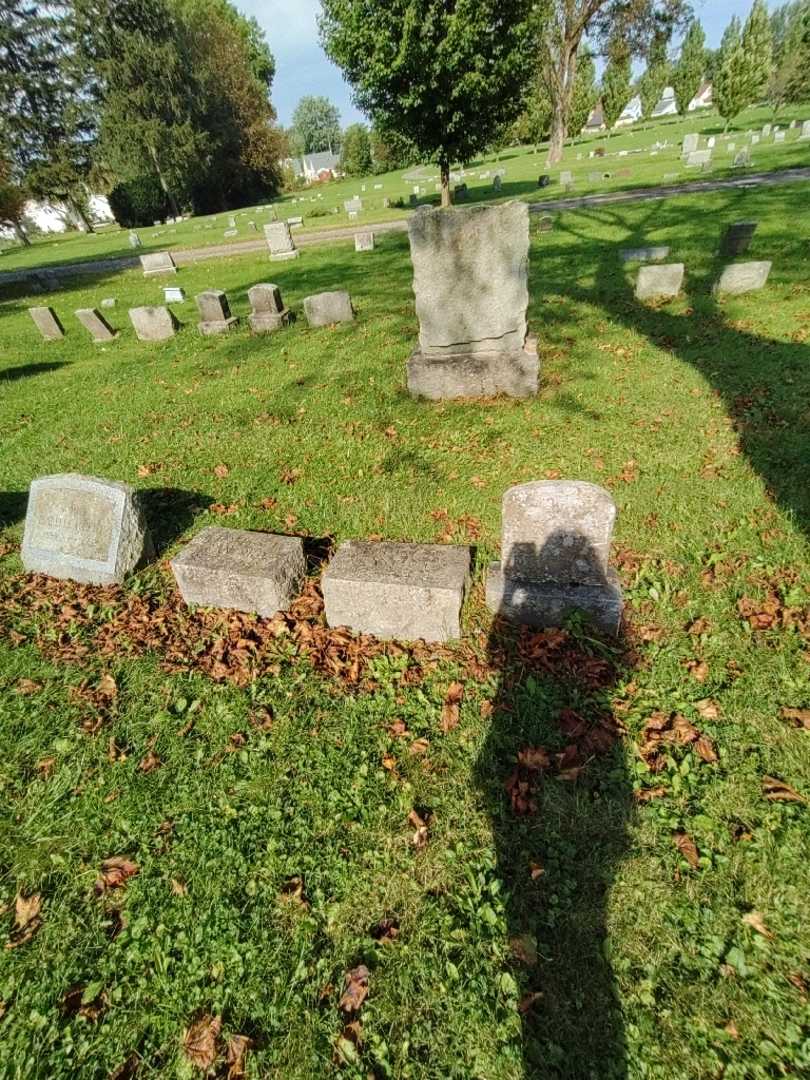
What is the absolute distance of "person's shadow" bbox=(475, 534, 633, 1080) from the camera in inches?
78.4

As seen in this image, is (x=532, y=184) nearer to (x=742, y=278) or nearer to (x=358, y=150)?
(x=742, y=278)

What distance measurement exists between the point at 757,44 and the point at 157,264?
129ft

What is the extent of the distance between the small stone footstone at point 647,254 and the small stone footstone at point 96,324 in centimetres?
1165

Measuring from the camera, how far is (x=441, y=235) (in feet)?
19.4

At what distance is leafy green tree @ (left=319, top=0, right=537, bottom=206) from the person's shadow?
21231 mm

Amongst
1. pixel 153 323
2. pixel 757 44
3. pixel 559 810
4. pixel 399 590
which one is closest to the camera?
pixel 559 810

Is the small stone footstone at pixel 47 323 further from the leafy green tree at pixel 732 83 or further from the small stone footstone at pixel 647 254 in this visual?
Answer: the leafy green tree at pixel 732 83

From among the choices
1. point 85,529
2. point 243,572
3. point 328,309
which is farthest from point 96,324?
point 243,572

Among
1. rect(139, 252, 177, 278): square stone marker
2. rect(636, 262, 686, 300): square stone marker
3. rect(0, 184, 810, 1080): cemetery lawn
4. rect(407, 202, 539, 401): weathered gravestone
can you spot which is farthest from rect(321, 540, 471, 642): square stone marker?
rect(139, 252, 177, 278): square stone marker

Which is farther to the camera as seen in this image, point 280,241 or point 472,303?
point 280,241

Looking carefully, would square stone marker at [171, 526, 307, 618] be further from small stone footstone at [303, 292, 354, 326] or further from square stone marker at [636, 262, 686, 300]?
square stone marker at [636, 262, 686, 300]

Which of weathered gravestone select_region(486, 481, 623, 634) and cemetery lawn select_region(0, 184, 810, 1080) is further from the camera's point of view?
weathered gravestone select_region(486, 481, 623, 634)

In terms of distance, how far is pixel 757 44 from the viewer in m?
31.3

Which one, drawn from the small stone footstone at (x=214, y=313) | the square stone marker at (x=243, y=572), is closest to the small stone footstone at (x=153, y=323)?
the small stone footstone at (x=214, y=313)
